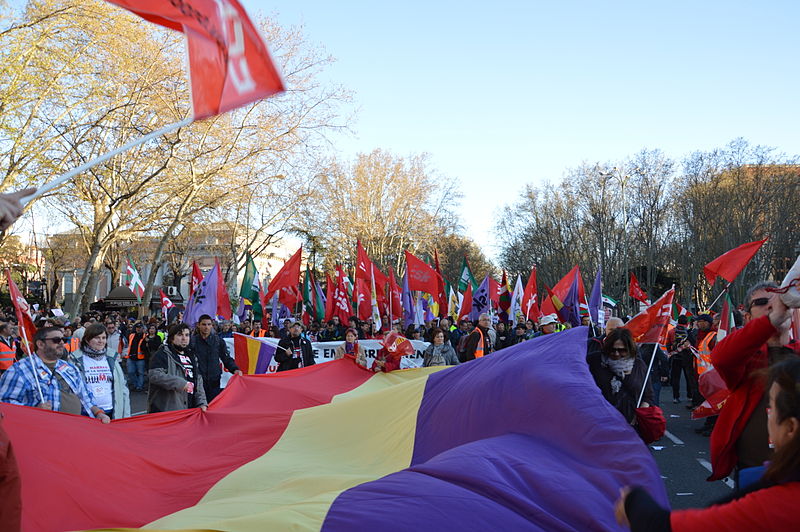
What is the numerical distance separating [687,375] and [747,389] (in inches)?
477

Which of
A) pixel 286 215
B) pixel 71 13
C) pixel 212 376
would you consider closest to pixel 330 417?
pixel 212 376

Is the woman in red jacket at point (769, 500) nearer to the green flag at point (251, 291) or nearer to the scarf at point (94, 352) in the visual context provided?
the scarf at point (94, 352)

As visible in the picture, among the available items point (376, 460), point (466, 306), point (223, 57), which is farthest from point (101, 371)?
point (466, 306)

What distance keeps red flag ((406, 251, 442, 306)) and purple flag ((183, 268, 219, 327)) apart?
5.37 meters

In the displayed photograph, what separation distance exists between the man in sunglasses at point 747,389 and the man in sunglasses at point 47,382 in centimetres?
483

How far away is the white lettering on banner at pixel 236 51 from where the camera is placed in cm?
342

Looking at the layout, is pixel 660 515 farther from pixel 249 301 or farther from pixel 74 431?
pixel 249 301

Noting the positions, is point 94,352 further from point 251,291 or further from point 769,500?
point 251,291

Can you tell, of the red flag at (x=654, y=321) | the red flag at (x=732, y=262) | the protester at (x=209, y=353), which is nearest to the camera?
the red flag at (x=654, y=321)

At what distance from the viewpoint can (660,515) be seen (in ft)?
7.34

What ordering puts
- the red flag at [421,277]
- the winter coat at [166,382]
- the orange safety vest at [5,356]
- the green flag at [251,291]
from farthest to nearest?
1. the green flag at [251,291]
2. the red flag at [421,277]
3. the orange safety vest at [5,356]
4. the winter coat at [166,382]

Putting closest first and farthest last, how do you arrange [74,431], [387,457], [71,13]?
[74,431], [387,457], [71,13]

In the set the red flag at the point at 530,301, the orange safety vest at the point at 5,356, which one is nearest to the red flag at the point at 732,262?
the orange safety vest at the point at 5,356

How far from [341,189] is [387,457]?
159ft
